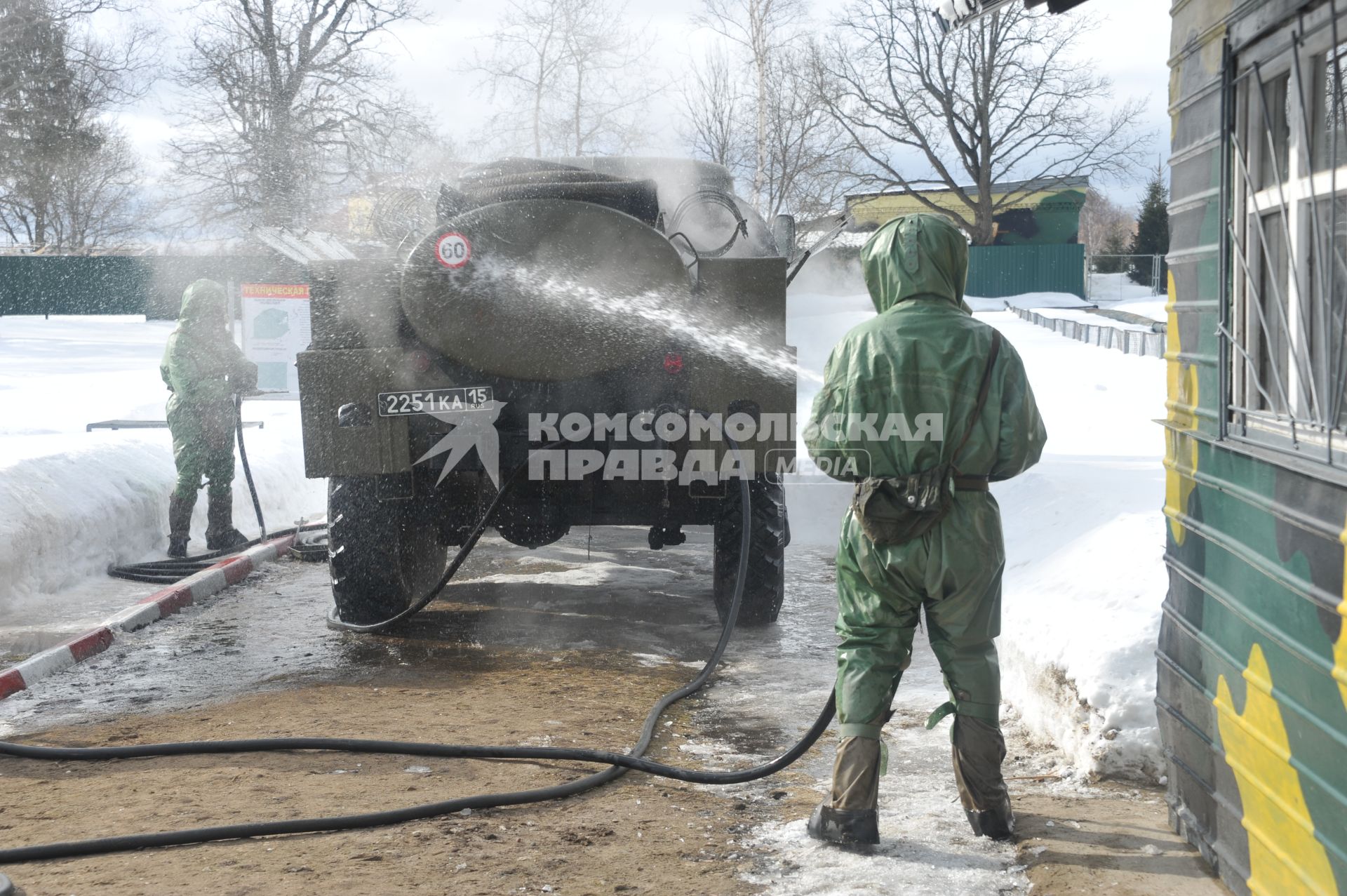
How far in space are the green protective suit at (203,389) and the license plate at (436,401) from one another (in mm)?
2931

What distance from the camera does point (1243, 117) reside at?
2973mm

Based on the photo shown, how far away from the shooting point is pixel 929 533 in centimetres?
331

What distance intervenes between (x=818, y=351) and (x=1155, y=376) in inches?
212

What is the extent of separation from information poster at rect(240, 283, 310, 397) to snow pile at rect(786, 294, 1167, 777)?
612cm

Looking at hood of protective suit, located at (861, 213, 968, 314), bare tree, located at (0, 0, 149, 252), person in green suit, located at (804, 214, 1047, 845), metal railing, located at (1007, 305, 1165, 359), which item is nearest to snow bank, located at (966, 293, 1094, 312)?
metal railing, located at (1007, 305, 1165, 359)

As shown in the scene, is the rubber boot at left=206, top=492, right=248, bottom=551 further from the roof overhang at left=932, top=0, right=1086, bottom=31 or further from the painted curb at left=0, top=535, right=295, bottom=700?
the roof overhang at left=932, top=0, right=1086, bottom=31

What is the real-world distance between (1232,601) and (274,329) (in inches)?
464

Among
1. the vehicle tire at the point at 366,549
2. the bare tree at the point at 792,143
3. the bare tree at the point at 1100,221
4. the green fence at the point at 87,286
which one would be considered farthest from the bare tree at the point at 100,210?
the bare tree at the point at 1100,221

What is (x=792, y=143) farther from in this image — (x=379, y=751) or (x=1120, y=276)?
(x=1120, y=276)

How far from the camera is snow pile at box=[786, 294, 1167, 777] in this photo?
12.5 feet

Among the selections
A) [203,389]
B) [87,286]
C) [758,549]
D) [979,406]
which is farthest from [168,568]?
[87,286]

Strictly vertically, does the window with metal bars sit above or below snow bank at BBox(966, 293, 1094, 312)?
below

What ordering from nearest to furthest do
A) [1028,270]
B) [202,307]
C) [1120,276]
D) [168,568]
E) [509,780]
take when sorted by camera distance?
[509,780]
[168,568]
[202,307]
[1028,270]
[1120,276]

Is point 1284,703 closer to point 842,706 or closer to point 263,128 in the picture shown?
point 842,706
